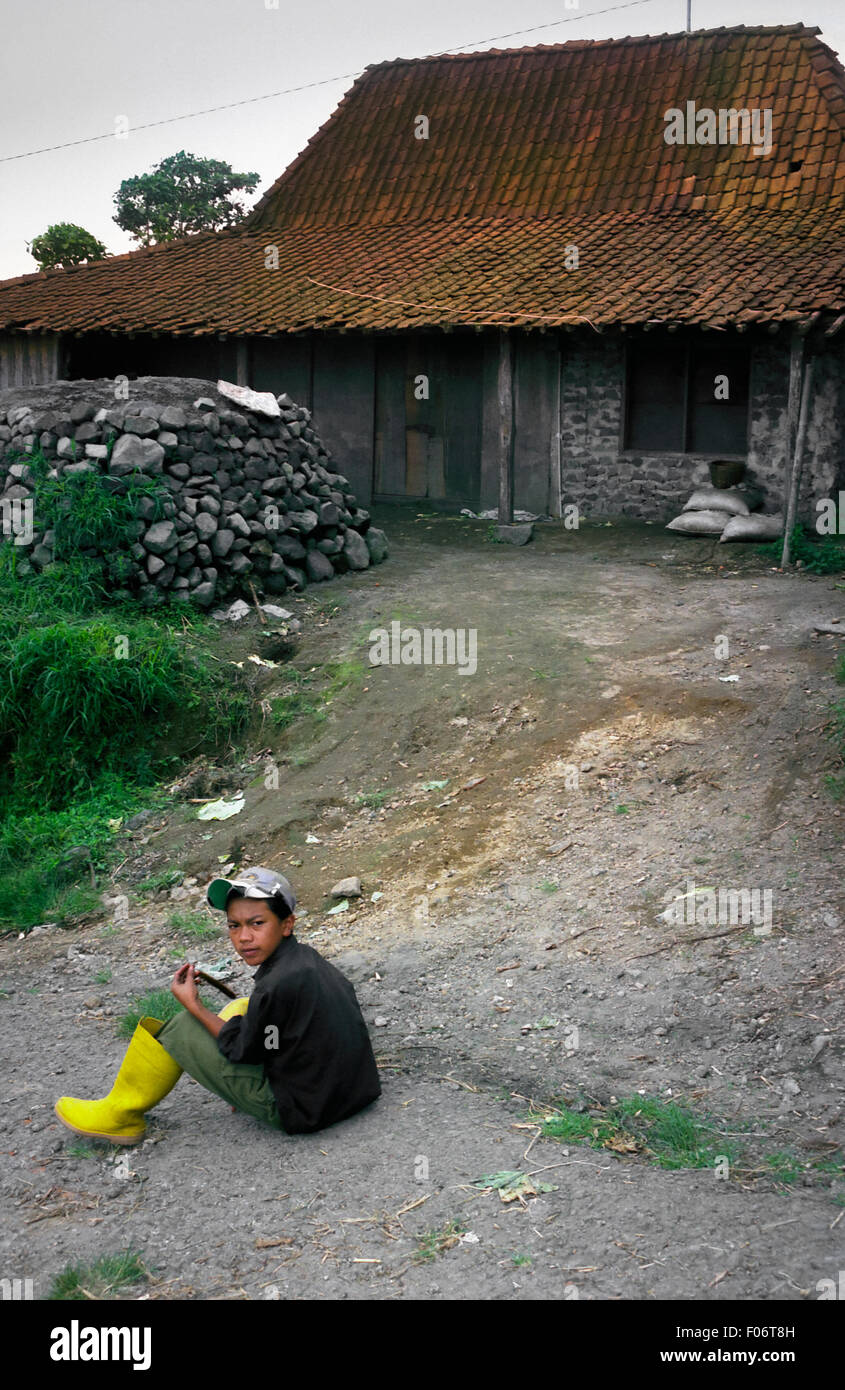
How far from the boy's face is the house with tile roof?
949 cm

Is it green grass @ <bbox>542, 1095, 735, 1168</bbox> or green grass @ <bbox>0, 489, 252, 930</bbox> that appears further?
green grass @ <bbox>0, 489, 252, 930</bbox>

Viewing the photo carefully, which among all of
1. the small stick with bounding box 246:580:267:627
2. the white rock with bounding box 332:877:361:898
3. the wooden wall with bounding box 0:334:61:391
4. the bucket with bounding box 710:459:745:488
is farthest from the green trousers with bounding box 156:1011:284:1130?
the wooden wall with bounding box 0:334:61:391

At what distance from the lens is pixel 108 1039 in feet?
18.5

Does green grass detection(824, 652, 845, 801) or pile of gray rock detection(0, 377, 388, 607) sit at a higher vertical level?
pile of gray rock detection(0, 377, 388, 607)

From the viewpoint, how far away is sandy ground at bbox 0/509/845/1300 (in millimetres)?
3705

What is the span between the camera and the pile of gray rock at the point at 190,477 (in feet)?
34.1

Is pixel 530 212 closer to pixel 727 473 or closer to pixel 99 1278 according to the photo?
pixel 727 473

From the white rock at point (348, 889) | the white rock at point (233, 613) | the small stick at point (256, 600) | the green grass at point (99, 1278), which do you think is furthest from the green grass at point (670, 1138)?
the white rock at point (233, 613)

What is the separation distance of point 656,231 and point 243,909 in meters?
12.8

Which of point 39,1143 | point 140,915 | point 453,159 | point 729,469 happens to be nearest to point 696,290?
point 729,469

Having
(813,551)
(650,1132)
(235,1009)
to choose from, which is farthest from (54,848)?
(813,551)

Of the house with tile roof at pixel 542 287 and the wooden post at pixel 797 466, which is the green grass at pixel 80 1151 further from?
the house with tile roof at pixel 542 287

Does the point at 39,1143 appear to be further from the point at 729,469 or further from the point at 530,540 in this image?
the point at 729,469

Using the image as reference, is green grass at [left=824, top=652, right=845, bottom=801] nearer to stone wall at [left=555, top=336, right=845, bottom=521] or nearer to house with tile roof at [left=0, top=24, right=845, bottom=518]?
house with tile roof at [left=0, top=24, right=845, bottom=518]
